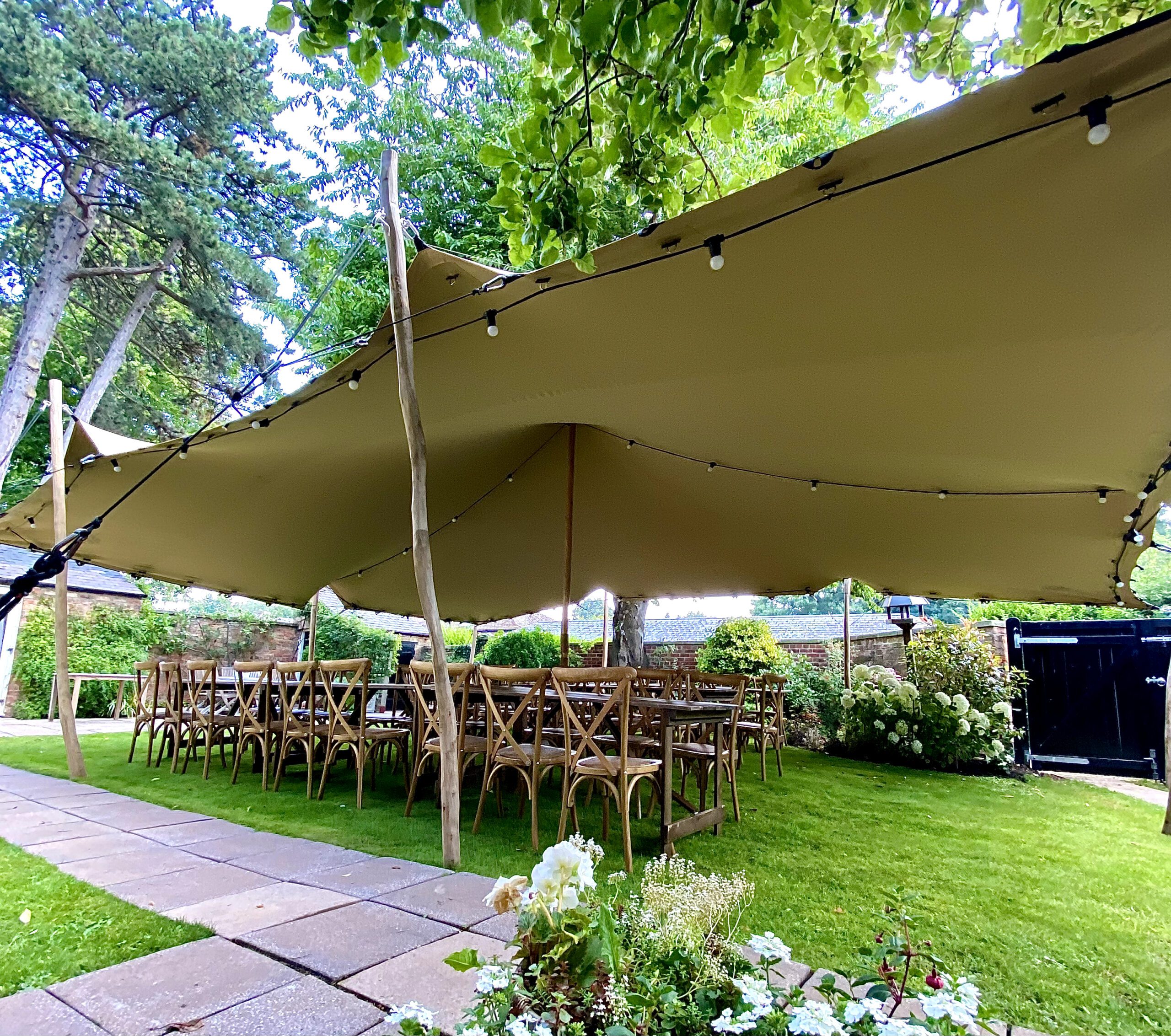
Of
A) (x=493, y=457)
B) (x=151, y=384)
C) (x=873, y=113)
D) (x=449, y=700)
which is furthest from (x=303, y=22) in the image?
(x=151, y=384)

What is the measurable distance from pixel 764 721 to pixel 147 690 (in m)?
5.39

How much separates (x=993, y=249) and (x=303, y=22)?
194 centimetres

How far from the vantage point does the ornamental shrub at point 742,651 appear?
845 centimetres

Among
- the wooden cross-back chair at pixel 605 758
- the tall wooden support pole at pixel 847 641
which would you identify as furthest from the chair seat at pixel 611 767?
the tall wooden support pole at pixel 847 641

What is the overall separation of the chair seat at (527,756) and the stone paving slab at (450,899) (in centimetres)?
70

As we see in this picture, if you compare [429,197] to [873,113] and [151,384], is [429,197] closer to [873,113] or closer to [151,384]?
[873,113]

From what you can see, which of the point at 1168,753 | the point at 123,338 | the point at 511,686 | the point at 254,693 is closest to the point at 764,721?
the point at 1168,753

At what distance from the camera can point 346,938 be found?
75.5 inches

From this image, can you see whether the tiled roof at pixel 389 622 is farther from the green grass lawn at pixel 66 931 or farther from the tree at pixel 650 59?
the tree at pixel 650 59

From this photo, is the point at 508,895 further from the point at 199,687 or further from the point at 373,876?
the point at 199,687

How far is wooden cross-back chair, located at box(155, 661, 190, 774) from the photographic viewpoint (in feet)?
17.3

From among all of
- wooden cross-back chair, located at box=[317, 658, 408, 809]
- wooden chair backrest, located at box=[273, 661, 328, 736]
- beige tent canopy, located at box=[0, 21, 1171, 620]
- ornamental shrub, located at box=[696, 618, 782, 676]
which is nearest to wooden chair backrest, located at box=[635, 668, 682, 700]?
beige tent canopy, located at box=[0, 21, 1171, 620]

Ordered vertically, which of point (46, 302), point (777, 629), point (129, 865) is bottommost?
point (129, 865)

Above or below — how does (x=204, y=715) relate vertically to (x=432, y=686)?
below
